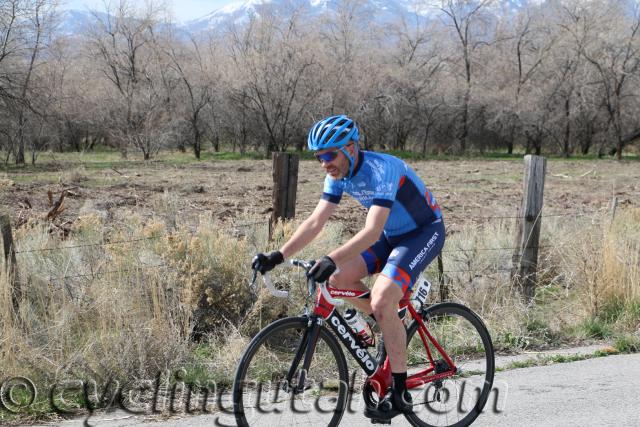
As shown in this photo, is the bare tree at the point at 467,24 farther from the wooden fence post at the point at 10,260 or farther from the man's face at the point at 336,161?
the man's face at the point at 336,161

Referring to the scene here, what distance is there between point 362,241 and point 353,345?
0.70 metres

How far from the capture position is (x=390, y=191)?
423cm

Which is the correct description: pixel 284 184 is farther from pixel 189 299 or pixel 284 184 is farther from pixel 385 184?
pixel 385 184

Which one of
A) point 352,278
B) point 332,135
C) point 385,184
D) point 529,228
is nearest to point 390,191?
point 385,184

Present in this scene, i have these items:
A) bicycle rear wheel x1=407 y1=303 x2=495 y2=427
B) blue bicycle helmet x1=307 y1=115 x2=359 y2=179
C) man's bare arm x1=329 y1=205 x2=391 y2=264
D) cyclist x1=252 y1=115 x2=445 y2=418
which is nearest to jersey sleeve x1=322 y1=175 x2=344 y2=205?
cyclist x1=252 y1=115 x2=445 y2=418

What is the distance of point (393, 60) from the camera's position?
1949 inches

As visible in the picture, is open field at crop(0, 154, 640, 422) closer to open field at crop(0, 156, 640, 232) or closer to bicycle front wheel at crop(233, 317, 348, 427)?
bicycle front wheel at crop(233, 317, 348, 427)

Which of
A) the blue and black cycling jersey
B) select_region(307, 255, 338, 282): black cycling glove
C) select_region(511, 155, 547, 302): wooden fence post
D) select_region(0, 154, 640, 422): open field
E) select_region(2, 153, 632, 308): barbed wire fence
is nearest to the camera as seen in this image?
select_region(307, 255, 338, 282): black cycling glove

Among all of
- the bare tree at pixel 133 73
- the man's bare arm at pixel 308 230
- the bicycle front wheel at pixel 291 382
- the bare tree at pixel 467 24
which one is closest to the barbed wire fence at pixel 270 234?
the bicycle front wheel at pixel 291 382

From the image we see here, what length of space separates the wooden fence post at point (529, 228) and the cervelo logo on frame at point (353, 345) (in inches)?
146

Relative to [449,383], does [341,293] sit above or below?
above

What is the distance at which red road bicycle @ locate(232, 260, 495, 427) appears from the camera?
4.14 meters

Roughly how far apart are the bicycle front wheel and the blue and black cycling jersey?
850mm

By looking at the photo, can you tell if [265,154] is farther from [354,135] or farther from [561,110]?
[354,135]
